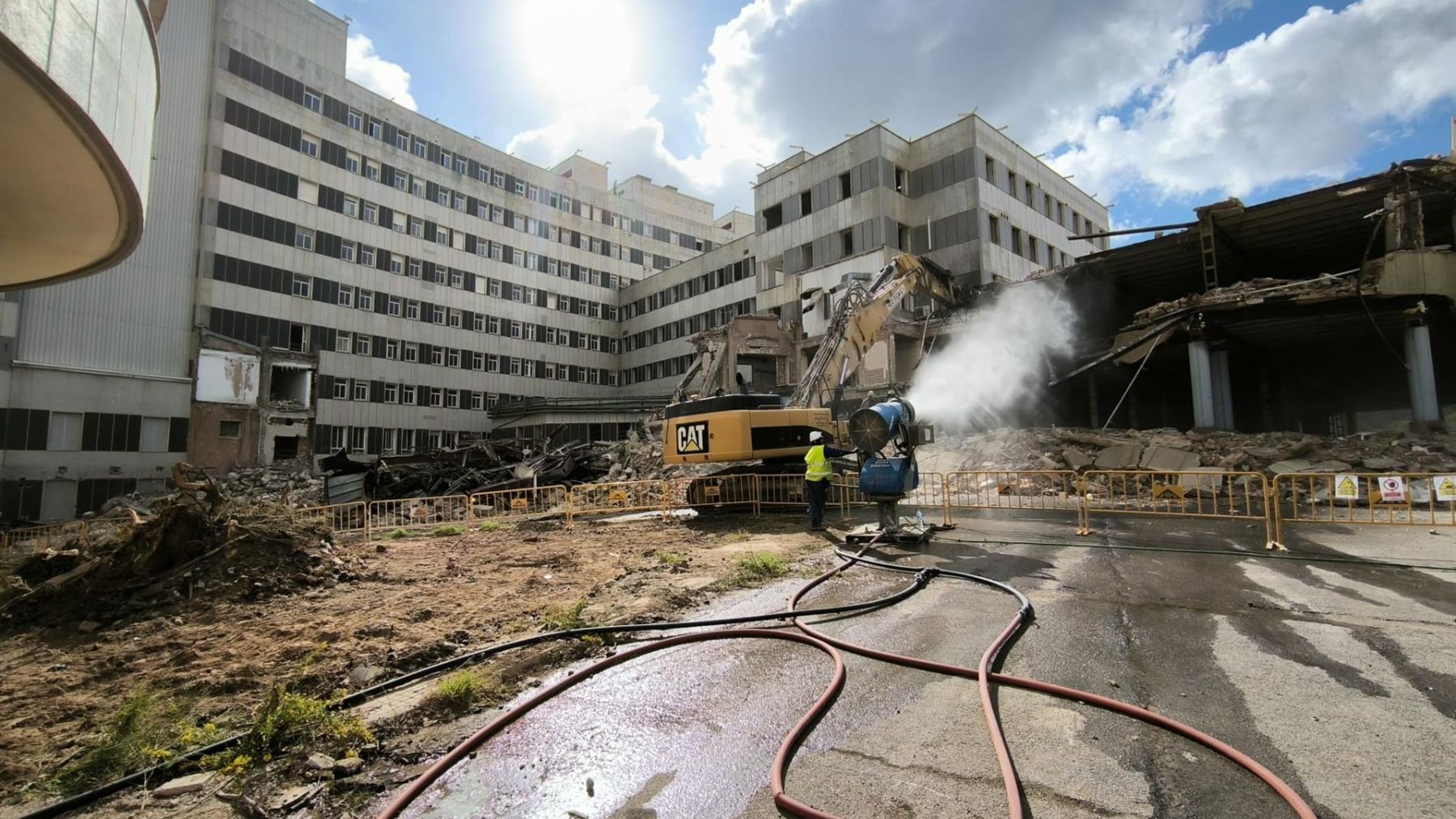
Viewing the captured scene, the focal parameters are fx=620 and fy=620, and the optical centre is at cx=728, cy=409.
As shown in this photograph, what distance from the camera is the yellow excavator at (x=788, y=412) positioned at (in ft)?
42.2

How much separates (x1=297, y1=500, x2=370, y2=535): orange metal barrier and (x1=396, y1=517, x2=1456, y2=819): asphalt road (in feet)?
44.0

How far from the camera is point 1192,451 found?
16.9 meters

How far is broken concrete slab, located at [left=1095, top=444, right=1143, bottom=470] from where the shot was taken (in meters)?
17.2

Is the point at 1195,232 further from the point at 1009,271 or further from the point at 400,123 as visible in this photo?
the point at 400,123

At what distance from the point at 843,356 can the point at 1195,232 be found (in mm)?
15314

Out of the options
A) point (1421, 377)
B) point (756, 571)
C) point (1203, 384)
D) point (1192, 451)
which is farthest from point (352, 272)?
point (1421, 377)

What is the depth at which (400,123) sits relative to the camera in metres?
43.5

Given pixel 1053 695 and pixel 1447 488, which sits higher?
pixel 1447 488

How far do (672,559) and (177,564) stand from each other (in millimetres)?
6013

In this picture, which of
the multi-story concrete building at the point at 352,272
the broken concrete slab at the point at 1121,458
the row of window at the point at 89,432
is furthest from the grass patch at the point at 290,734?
the row of window at the point at 89,432

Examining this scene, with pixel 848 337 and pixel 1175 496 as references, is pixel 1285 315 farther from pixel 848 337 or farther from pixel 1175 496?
pixel 848 337

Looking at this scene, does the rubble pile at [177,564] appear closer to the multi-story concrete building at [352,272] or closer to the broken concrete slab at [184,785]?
the broken concrete slab at [184,785]

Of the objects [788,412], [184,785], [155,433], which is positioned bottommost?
[184,785]

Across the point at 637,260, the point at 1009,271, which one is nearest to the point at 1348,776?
the point at 1009,271
